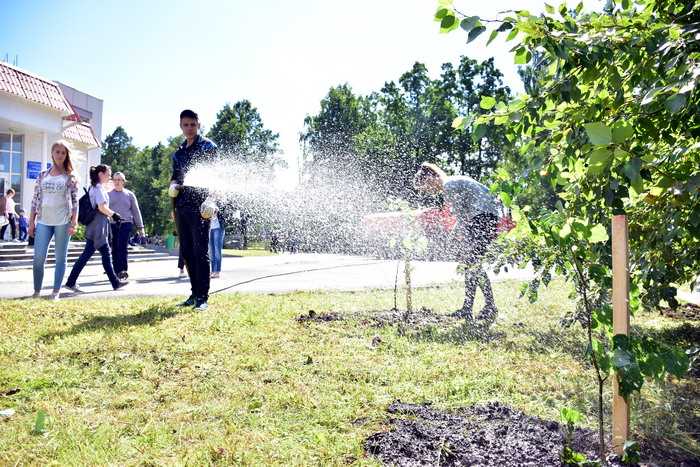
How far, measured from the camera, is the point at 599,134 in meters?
1.44

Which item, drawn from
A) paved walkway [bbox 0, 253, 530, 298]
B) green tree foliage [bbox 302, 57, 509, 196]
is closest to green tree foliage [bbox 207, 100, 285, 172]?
green tree foliage [bbox 302, 57, 509, 196]

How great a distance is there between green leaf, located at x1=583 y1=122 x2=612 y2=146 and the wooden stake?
0.72m

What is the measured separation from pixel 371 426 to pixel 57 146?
18.9ft

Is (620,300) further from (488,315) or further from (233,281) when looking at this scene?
(233,281)

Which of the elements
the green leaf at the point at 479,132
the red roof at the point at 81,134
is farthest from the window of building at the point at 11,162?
the green leaf at the point at 479,132

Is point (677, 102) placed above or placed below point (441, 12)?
below

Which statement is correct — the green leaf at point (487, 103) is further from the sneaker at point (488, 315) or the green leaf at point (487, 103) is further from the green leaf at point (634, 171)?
the sneaker at point (488, 315)

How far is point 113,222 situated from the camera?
8648mm

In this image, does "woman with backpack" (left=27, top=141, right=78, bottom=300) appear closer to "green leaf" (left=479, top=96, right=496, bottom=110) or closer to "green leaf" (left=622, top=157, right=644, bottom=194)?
"green leaf" (left=479, top=96, right=496, bottom=110)

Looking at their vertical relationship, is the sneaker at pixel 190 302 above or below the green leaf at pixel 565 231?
below

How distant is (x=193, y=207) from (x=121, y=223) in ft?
11.9

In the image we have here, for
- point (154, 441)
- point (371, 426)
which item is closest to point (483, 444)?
point (371, 426)

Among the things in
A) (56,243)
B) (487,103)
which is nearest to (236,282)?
(56,243)

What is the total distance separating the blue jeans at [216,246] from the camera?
30.3 ft
